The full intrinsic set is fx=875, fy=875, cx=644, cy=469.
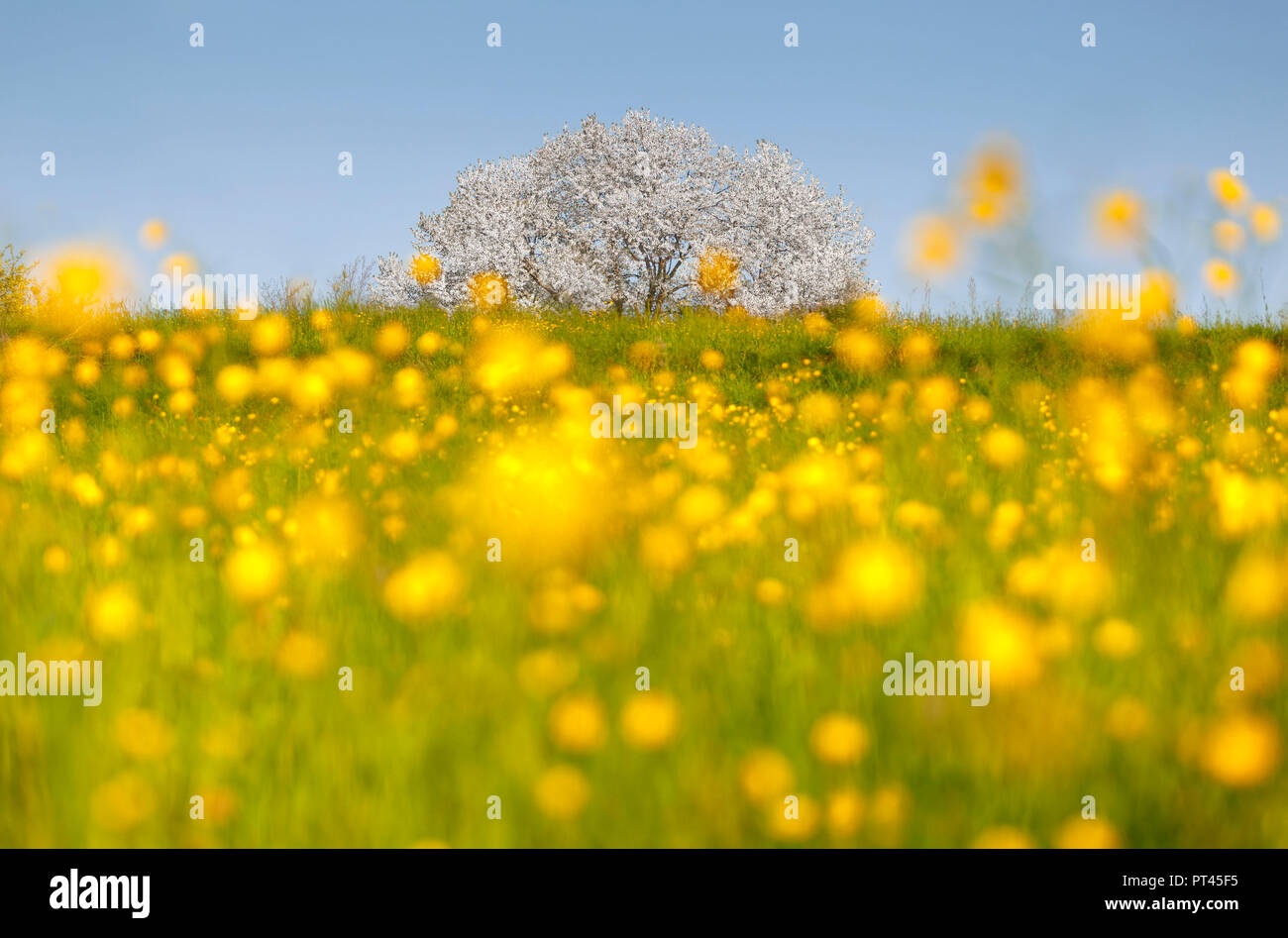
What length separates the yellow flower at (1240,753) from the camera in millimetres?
1736

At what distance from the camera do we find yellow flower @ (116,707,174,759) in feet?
5.97

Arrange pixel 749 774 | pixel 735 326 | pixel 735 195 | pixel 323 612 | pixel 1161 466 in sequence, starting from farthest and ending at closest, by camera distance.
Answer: pixel 735 195 < pixel 735 326 < pixel 1161 466 < pixel 323 612 < pixel 749 774

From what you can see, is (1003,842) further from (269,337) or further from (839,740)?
(269,337)

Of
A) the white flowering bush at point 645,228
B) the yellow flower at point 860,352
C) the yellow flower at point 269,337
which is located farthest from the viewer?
the white flowering bush at point 645,228

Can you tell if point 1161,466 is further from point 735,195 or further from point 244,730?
point 735,195

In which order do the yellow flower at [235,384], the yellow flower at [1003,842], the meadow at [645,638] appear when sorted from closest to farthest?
1. the yellow flower at [1003,842]
2. the meadow at [645,638]
3. the yellow flower at [235,384]

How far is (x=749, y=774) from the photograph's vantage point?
5.65 feet

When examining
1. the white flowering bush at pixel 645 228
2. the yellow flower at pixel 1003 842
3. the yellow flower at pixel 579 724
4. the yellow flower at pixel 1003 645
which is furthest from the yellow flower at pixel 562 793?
the white flowering bush at pixel 645 228

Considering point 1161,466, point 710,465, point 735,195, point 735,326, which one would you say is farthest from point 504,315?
point 735,195

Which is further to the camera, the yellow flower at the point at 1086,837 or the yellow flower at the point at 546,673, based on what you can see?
the yellow flower at the point at 546,673

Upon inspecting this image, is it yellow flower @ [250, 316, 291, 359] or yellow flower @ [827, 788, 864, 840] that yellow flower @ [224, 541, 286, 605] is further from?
yellow flower @ [250, 316, 291, 359]

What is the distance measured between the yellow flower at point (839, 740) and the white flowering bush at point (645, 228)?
89.7 feet

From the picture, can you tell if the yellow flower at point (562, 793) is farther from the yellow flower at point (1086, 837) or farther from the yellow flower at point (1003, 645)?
the yellow flower at point (1003, 645)
